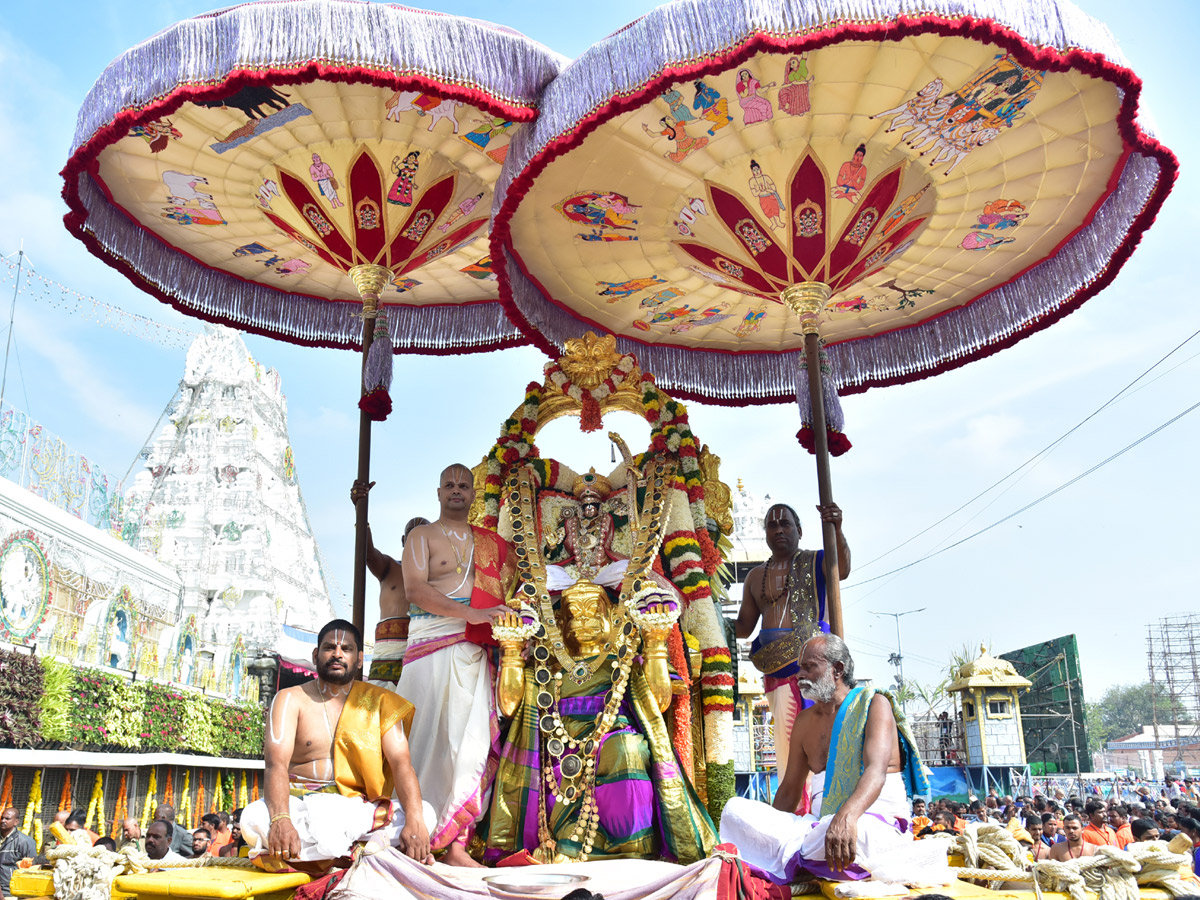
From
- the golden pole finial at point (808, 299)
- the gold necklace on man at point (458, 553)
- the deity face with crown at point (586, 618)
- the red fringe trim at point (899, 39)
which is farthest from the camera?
the golden pole finial at point (808, 299)

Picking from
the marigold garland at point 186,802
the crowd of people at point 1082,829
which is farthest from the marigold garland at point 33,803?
the crowd of people at point 1082,829

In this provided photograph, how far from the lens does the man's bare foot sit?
496 centimetres

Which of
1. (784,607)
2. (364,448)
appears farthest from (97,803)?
(784,607)

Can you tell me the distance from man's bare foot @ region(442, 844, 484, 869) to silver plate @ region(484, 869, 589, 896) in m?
0.69

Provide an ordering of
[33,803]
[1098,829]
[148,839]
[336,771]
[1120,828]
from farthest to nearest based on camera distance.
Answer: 1. [33,803]
2. [1120,828]
3. [1098,829]
4. [148,839]
5. [336,771]

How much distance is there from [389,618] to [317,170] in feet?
10.7

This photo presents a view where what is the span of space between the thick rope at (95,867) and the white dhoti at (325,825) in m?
0.24

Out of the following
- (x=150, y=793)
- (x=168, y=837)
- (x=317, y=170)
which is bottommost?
(x=150, y=793)

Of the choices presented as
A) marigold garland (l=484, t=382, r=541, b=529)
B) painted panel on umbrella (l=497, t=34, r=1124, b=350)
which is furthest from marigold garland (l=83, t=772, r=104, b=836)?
marigold garland (l=484, t=382, r=541, b=529)

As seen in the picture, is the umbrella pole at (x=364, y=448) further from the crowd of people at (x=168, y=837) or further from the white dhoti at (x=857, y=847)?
the white dhoti at (x=857, y=847)

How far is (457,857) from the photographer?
16.4ft

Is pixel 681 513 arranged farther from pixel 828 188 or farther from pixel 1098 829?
pixel 1098 829

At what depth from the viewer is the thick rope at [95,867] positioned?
14.8 ft

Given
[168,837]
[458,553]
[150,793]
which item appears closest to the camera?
[458,553]
